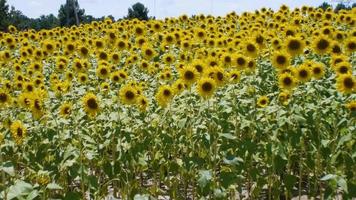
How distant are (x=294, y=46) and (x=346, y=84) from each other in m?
1.38

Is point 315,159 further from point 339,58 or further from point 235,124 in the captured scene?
point 339,58

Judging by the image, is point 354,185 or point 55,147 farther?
point 55,147

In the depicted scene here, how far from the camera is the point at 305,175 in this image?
6703mm

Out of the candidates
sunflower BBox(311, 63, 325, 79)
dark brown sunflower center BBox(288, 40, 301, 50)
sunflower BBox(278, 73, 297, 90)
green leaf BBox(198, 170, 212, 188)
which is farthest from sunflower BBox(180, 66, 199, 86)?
green leaf BBox(198, 170, 212, 188)

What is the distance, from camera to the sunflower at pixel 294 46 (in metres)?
6.72

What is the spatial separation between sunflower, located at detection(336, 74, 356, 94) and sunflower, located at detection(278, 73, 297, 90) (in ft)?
1.79

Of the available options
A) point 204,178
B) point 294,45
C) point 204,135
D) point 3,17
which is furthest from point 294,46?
point 3,17

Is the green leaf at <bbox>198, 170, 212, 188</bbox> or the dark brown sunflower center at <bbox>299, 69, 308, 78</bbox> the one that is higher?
the dark brown sunflower center at <bbox>299, 69, 308, 78</bbox>

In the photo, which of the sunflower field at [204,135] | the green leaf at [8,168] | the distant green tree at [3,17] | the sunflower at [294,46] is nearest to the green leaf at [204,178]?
the sunflower field at [204,135]

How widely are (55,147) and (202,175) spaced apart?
6.52 feet

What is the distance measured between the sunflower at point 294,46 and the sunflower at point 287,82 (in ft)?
2.68

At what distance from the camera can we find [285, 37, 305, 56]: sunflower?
6.72 meters

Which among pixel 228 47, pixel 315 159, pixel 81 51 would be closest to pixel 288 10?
pixel 228 47

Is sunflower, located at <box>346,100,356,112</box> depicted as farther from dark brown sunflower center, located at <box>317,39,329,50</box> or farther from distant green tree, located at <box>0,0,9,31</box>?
distant green tree, located at <box>0,0,9,31</box>
